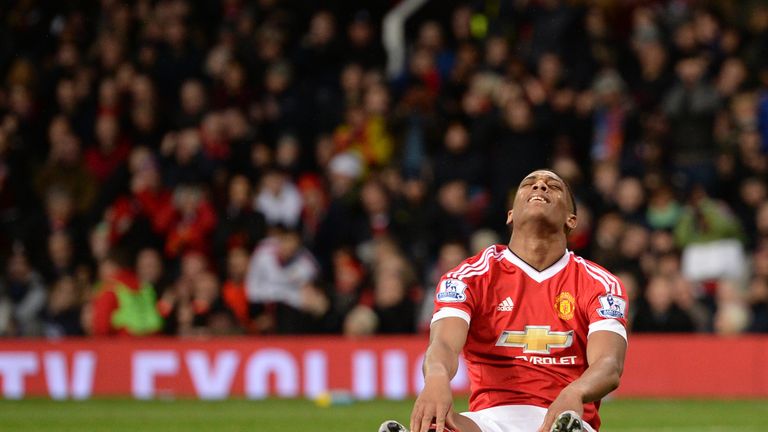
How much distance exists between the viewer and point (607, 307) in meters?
5.94

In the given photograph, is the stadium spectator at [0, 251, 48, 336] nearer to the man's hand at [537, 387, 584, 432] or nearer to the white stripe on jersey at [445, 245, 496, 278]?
the white stripe on jersey at [445, 245, 496, 278]

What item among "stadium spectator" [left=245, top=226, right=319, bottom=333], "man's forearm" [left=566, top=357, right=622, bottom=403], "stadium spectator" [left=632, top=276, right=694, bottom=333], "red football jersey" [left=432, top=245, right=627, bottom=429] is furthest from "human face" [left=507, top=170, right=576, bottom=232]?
"stadium spectator" [left=245, top=226, right=319, bottom=333]

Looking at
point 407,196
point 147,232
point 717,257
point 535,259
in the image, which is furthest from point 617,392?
point 535,259

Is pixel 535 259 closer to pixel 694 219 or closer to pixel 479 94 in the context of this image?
pixel 694 219

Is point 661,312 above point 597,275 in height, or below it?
below

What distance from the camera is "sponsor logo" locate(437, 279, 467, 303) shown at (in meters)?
5.91

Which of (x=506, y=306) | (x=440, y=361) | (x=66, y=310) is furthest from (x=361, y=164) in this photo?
(x=440, y=361)

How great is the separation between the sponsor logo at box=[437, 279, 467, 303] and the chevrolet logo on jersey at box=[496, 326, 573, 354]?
11.0 inches

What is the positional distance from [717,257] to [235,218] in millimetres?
5405

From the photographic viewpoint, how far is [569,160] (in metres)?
16.2

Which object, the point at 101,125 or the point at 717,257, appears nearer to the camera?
the point at 717,257

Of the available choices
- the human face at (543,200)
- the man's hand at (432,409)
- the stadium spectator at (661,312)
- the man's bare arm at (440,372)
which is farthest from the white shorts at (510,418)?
the stadium spectator at (661,312)

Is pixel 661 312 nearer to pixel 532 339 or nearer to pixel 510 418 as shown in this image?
pixel 532 339

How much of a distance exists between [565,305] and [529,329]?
182 millimetres
